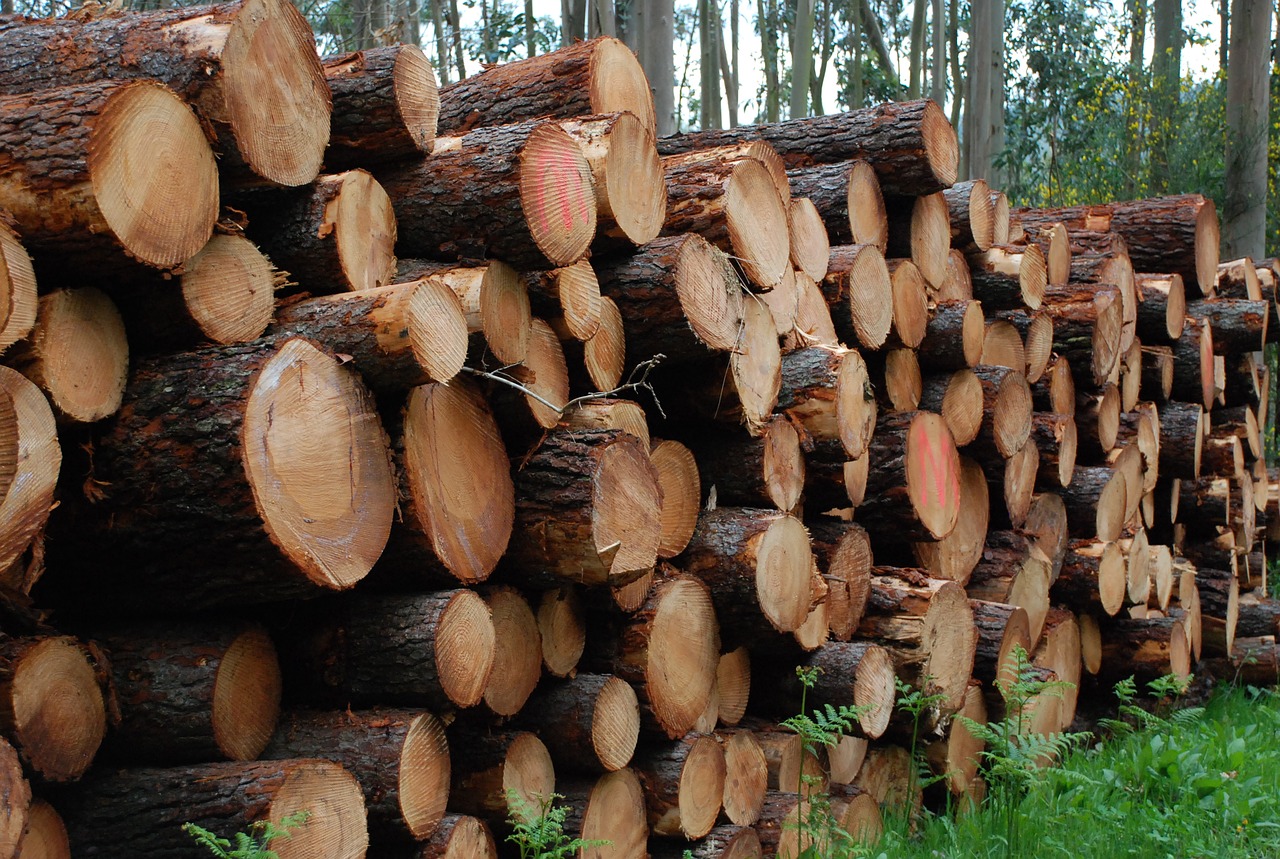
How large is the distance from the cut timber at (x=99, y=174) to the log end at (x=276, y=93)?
19 cm

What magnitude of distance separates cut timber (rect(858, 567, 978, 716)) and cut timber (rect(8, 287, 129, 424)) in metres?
2.61

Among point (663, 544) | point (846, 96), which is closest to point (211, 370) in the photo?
point (663, 544)

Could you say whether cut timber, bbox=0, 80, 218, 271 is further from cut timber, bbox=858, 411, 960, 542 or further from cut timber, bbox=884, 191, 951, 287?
cut timber, bbox=884, 191, 951, 287

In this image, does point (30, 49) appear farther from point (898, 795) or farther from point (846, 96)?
point (846, 96)

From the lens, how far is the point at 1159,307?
6398 mm

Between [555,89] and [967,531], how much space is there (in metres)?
2.48

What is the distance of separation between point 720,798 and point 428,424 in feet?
4.68

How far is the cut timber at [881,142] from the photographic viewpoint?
4430 millimetres

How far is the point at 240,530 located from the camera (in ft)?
6.98

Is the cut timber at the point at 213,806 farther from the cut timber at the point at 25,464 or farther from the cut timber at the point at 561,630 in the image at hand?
the cut timber at the point at 561,630

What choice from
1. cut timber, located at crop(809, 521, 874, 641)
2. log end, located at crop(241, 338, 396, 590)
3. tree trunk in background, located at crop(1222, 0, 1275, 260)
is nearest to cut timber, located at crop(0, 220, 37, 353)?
log end, located at crop(241, 338, 396, 590)

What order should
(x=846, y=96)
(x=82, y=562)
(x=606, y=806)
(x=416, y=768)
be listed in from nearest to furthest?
(x=82, y=562), (x=416, y=768), (x=606, y=806), (x=846, y=96)

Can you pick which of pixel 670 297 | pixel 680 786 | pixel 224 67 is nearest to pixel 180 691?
pixel 224 67

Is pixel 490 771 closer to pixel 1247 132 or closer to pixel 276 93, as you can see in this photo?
pixel 276 93
